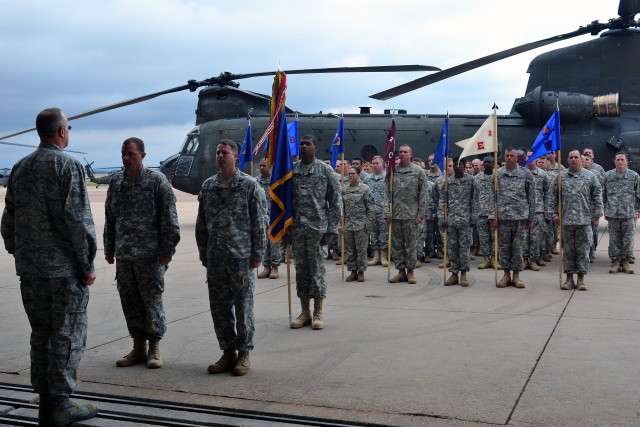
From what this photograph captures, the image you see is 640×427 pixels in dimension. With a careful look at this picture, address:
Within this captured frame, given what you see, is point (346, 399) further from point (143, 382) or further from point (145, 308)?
point (145, 308)

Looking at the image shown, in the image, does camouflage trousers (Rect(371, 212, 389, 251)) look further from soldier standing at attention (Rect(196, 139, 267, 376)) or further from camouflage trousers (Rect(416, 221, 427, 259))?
soldier standing at attention (Rect(196, 139, 267, 376))

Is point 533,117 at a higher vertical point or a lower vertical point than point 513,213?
higher

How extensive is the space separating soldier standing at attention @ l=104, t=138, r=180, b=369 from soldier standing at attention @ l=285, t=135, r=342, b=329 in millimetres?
1700

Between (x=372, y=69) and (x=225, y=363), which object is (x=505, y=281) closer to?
(x=372, y=69)

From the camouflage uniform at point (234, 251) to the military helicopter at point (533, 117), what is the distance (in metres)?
8.58

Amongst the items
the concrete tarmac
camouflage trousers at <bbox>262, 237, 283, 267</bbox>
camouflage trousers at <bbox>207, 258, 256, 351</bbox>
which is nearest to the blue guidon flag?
the concrete tarmac

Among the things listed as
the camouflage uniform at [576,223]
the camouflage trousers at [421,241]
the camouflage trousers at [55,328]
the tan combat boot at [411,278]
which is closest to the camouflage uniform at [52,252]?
the camouflage trousers at [55,328]

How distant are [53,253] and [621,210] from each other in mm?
9313

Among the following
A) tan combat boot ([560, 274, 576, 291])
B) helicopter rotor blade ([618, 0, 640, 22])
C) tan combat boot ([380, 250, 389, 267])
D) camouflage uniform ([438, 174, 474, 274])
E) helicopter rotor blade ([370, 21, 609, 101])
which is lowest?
tan combat boot ([560, 274, 576, 291])

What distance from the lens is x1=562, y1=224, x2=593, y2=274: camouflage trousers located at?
30.3ft

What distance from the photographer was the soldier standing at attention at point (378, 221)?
1244cm

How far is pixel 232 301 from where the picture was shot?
218 inches

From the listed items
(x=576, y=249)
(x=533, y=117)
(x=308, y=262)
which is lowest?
(x=576, y=249)

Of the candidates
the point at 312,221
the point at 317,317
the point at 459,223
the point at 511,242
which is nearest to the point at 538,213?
the point at 511,242
